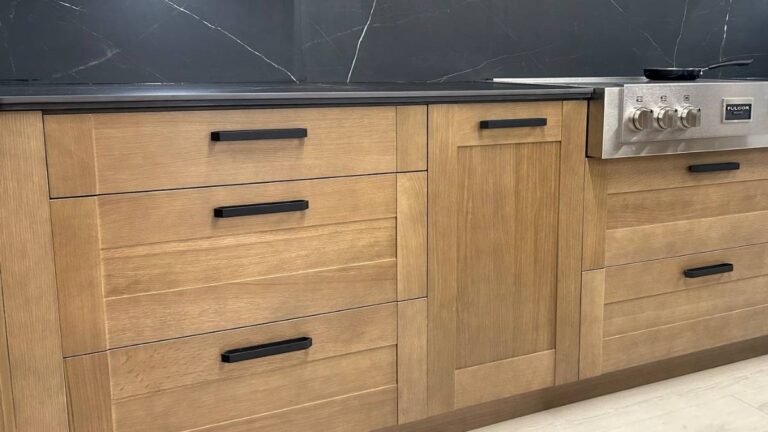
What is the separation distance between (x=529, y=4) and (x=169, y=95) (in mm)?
1462

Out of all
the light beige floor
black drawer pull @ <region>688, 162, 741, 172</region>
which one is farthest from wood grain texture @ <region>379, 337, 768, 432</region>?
black drawer pull @ <region>688, 162, 741, 172</region>

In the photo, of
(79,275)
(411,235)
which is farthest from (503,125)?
(79,275)

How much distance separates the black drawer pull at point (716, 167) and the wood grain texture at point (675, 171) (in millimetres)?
11

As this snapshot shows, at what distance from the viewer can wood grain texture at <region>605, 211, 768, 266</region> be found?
212cm

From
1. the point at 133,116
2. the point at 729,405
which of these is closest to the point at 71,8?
the point at 133,116

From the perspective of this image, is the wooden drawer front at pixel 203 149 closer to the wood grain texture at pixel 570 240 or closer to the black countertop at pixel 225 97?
the black countertop at pixel 225 97

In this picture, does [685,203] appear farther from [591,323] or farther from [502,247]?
[502,247]

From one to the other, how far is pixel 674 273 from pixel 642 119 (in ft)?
1.66

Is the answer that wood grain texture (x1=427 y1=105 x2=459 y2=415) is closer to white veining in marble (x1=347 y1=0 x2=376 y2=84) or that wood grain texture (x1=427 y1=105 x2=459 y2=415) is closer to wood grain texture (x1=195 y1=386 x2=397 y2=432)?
wood grain texture (x1=195 y1=386 x2=397 y2=432)

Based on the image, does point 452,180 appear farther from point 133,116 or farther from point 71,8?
point 71,8

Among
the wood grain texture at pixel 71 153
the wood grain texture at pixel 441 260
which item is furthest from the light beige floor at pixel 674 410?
the wood grain texture at pixel 71 153

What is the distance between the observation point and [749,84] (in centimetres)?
217

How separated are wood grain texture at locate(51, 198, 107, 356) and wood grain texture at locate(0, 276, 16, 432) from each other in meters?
0.10

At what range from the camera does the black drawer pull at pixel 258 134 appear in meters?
1.58
